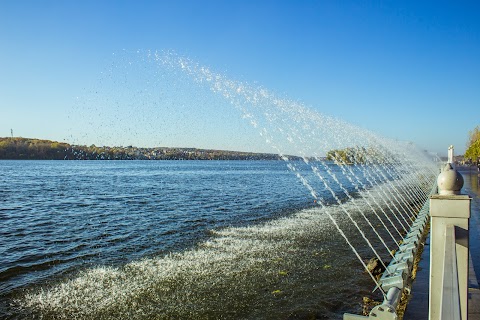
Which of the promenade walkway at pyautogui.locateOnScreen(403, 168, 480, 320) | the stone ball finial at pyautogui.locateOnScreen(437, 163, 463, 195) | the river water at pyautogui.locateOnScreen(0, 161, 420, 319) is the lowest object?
the river water at pyautogui.locateOnScreen(0, 161, 420, 319)

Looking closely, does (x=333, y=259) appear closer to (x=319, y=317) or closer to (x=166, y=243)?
(x=319, y=317)

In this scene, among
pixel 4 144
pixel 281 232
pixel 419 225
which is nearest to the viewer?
pixel 419 225

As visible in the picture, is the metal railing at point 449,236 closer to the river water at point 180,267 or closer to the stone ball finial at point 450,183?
the stone ball finial at point 450,183

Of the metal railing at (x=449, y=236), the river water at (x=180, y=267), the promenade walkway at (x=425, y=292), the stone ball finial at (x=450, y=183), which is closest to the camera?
the metal railing at (x=449, y=236)

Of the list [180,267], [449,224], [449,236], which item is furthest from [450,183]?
[180,267]

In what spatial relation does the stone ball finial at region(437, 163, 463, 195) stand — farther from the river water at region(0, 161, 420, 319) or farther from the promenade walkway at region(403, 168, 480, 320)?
the river water at region(0, 161, 420, 319)

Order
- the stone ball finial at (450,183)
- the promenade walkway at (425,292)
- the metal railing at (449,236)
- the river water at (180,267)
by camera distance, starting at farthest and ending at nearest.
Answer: the river water at (180,267), the promenade walkway at (425,292), the stone ball finial at (450,183), the metal railing at (449,236)

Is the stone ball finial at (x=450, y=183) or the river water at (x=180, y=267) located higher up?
the stone ball finial at (x=450, y=183)

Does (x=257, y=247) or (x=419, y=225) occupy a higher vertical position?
(x=419, y=225)

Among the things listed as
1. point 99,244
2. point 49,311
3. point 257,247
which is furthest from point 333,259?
point 99,244

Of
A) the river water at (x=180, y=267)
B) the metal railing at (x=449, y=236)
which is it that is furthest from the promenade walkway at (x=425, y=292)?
the metal railing at (x=449, y=236)

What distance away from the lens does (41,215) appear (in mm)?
27250

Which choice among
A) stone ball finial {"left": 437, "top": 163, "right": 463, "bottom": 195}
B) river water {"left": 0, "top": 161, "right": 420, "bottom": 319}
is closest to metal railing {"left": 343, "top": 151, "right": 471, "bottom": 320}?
stone ball finial {"left": 437, "top": 163, "right": 463, "bottom": 195}

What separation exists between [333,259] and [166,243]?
825cm
